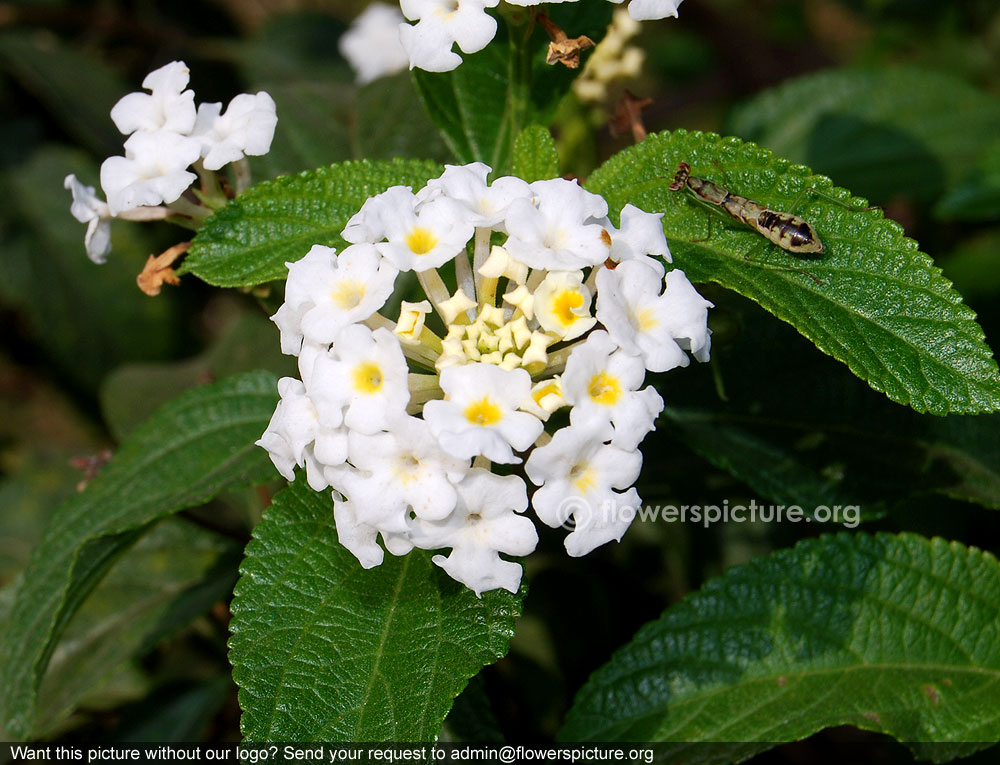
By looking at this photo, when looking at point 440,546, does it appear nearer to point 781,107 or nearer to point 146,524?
point 146,524

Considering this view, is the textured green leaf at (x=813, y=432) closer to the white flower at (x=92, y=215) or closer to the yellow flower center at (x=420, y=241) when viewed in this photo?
the yellow flower center at (x=420, y=241)

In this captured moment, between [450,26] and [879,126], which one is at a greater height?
[450,26]

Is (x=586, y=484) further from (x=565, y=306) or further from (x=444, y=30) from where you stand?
(x=444, y=30)

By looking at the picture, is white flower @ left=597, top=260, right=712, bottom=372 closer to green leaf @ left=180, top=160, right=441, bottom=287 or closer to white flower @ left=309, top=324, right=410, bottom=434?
white flower @ left=309, top=324, right=410, bottom=434

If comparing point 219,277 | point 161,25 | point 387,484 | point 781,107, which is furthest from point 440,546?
point 161,25

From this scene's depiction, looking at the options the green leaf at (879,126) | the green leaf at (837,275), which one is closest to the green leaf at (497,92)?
the green leaf at (837,275)

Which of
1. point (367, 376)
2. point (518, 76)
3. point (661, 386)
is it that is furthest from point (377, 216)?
point (661, 386)
